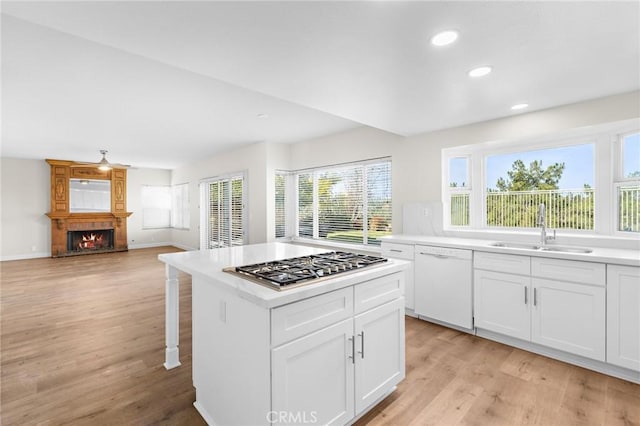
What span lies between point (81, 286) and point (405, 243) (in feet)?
17.1

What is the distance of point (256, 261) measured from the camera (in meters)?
2.09

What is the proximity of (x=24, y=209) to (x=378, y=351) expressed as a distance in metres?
9.68

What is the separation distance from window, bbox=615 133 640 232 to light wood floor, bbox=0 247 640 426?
4.75 feet

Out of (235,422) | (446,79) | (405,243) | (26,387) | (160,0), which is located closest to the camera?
(160,0)

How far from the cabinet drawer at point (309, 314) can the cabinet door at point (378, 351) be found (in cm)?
16

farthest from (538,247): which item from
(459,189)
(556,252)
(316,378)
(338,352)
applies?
(316,378)

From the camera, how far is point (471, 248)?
9.77 ft

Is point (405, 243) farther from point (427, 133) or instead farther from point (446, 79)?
point (446, 79)

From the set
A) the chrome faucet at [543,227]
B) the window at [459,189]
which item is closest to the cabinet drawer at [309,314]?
the chrome faucet at [543,227]

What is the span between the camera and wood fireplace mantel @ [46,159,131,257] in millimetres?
7695

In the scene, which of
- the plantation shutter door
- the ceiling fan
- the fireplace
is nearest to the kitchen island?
the plantation shutter door

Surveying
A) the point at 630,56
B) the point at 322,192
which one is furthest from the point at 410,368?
the point at 322,192

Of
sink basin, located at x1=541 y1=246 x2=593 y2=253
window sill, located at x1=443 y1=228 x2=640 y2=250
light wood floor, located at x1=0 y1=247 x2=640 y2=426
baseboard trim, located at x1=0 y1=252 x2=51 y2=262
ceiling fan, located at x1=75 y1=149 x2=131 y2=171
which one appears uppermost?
ceiling fan, located at x1=75 y1=149 x2=131 y2=171

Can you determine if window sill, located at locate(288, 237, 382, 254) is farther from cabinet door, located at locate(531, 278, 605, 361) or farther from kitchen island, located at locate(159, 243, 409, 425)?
kitchen island, located at locate(159, 243, 409, 425)
